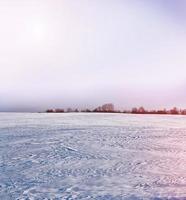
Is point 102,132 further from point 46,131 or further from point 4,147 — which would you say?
point 4,147

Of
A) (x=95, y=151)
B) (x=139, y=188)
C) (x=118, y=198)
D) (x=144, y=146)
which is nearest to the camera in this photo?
(x=118, y=198)

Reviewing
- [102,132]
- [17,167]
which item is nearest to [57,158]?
[17,167]

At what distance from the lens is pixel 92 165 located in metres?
9.92

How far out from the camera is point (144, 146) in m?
13.7

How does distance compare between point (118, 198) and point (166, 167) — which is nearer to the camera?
point (118, 198)

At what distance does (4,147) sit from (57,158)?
2.87m

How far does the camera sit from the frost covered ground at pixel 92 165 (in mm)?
7215

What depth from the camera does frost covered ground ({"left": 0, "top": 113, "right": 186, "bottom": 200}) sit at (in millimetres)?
7215

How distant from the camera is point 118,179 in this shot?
328 inches

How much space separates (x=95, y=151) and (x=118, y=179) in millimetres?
3964

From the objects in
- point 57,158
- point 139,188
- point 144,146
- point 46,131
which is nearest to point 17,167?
point 57,158

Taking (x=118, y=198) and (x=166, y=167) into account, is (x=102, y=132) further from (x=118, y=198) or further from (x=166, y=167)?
(x=118, y=198)

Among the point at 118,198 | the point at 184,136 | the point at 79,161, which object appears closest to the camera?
the point at 118,198

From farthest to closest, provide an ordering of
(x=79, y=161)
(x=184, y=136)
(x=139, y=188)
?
(x=184, y=136)
(x=79, y=161)
(x=139, y=188)
